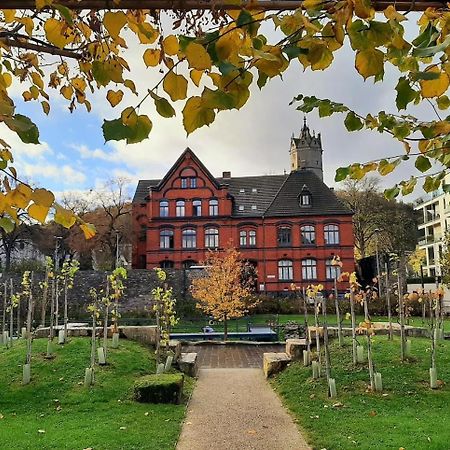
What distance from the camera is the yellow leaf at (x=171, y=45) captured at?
164cm

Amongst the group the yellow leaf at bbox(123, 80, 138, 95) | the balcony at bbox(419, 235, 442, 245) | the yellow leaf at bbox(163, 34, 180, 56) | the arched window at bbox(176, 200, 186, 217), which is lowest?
the yellow leaf at bbox(163, 34, 180, 56)

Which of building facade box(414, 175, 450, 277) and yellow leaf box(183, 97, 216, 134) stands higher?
building facade box(414, 175, 450, 277)

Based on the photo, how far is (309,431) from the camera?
725cm

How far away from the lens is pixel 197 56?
141cm

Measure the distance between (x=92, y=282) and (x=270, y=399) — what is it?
30794mm

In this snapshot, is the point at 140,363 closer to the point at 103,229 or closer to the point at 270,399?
the point at 270,399

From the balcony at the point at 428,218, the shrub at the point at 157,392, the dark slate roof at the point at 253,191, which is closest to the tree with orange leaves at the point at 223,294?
the shrub at the point at 157,392

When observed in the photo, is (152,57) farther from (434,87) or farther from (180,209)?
(180,209)

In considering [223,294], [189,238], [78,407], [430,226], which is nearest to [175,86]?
[78,407]

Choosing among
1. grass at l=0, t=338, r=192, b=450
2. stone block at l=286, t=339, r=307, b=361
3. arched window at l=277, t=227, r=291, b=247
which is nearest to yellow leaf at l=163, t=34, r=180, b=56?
grass at l=0, t=338, r=192, b=450

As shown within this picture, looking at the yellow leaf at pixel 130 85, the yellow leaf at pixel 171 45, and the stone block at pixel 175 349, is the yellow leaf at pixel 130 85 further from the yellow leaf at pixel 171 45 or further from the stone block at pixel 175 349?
the stone block at pixel 175 349

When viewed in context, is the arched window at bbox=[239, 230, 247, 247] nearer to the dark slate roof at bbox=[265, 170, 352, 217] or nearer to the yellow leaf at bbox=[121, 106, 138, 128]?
the dark slate roof at bbox=[265, 170, 352, 217]

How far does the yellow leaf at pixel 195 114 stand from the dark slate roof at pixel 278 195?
3977 centimetres

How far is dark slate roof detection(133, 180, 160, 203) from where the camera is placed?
1798 inches
